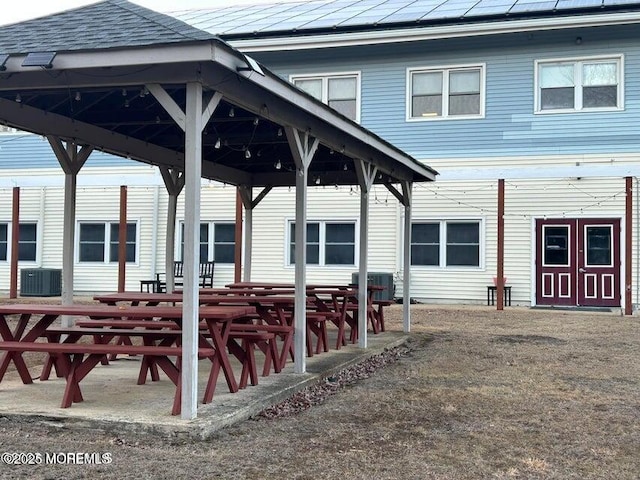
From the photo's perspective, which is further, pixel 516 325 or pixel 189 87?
pixel 516 325

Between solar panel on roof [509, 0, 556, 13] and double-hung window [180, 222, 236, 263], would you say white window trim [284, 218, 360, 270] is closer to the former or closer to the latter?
double-hung window [180, 222, 236, 263]

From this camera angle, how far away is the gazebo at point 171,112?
5320 millimetres

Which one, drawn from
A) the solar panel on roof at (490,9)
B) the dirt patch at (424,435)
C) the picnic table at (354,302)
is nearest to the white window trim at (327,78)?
the solar panel on roof at (490,9)

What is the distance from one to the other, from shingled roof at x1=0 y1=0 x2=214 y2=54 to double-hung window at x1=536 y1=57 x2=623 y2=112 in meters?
12.5

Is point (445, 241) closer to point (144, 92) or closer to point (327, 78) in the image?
point (327, 78)

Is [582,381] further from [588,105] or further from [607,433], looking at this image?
[588,105]

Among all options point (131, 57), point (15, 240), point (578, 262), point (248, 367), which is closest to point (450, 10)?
point (578, 262)

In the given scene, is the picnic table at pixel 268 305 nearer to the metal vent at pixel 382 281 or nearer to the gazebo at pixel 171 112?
the gazebo at pixel 171 112

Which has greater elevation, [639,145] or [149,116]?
[639,145]

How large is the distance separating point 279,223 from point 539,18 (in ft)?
26.5

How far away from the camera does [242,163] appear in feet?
38.0

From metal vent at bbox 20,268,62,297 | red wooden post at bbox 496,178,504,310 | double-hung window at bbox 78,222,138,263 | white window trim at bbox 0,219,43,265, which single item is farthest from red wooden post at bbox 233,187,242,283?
white window trim at bbox 0,219,43,265

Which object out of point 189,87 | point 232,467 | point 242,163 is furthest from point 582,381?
point 242,163

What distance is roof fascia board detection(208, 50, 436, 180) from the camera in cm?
588
